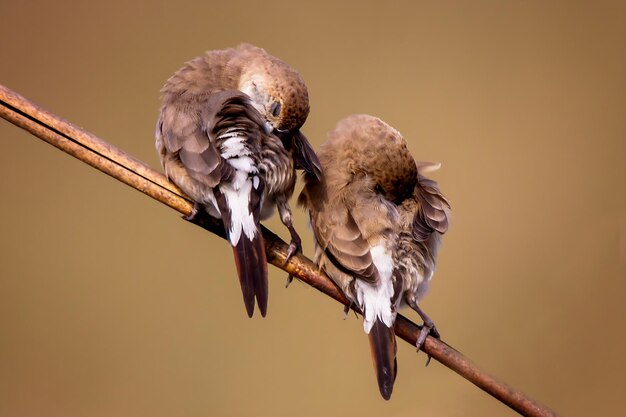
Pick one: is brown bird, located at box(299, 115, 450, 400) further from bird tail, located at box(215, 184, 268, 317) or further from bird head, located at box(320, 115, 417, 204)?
bird tail, located at box(215, 184, 268, 317)

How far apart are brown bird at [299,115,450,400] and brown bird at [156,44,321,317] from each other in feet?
0.38

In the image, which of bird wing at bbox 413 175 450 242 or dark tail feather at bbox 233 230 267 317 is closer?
dark tail feather at bbox 233 230 267 317

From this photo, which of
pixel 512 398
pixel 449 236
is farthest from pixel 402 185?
pixel 449 236

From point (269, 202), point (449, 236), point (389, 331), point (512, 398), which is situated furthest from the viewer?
point (449, 236)

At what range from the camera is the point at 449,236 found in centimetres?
372

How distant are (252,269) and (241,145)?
38 centimetres

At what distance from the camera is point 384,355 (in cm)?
212

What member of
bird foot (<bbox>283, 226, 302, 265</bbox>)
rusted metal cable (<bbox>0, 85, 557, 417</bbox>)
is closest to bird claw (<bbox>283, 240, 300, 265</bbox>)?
bird foot (<bbox>283, 226, 302, 265</bbox>)

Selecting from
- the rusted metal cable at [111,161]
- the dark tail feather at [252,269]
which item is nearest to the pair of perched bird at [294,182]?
the dark tail feather at [252,269]

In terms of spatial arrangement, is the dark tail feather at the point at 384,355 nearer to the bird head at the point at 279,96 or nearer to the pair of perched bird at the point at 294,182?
the pair of perched bird at the point at 294,182

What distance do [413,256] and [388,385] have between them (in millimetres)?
420

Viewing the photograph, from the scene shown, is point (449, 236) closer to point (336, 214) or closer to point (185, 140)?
point (336, 214)

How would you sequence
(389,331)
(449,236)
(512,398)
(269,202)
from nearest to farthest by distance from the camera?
(512,398)
(389,331)
(269,202)
(449,236)

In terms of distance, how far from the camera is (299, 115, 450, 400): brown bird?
2180mm
